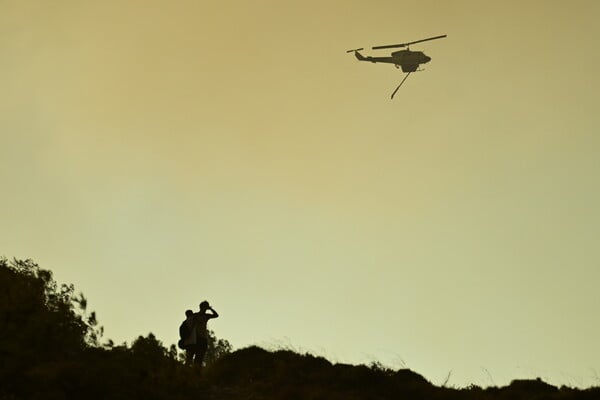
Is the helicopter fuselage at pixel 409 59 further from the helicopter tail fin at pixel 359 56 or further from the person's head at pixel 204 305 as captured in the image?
the person's head at pixel 204 305

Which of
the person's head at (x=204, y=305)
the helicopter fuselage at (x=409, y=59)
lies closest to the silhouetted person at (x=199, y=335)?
the person's head at (x=204, y=305)

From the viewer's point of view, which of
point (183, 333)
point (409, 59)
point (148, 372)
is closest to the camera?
point (148, 372)

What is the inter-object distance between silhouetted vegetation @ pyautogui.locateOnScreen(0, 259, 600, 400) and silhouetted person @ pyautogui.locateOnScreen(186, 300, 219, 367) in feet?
2.03

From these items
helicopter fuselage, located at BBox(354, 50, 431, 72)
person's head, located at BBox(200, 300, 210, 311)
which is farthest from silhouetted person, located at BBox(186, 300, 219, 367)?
helicopter fuselage, located at BBox(354, 50, 431, 72)

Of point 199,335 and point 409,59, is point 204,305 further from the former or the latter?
point 409,59

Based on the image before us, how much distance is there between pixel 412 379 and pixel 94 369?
794 centimetres

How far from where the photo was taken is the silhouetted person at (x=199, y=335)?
22.9 metres

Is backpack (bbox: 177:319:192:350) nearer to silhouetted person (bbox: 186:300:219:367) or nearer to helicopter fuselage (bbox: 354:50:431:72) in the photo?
silhouetted person (bbox: 186:300:219:367)

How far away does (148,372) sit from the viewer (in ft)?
61.8

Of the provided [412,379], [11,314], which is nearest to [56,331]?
[11,314]

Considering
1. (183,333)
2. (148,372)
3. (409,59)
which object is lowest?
(148,372)

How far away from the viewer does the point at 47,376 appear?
17.2m

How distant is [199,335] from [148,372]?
4.18 metres

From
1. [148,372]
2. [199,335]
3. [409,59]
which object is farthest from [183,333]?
[409,59]
